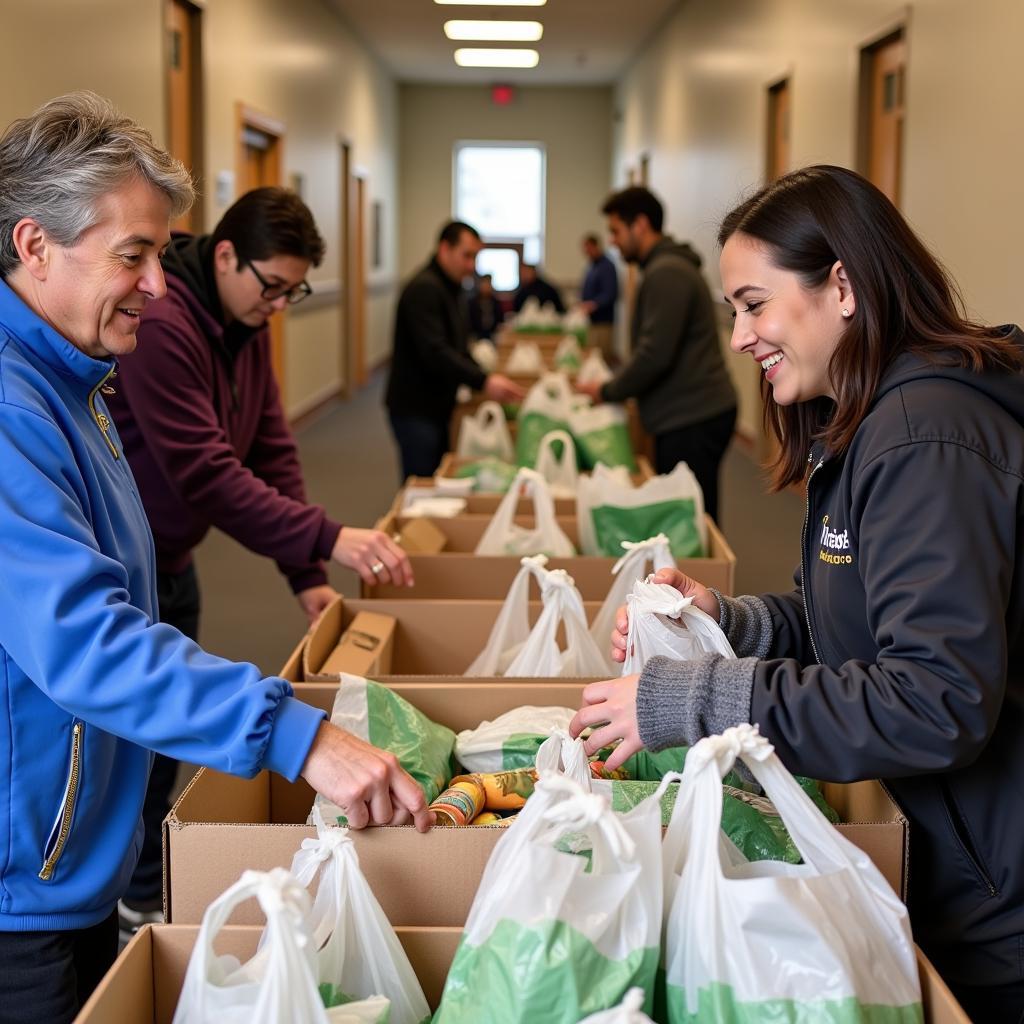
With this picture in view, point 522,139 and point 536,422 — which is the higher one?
point 522,139

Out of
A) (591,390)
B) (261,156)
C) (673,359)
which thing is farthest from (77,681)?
(261,156)

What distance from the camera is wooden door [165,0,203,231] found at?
674 centimetres

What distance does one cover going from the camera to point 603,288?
12859mm

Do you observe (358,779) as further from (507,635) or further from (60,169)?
(507,635)

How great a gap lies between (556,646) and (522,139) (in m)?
17.3

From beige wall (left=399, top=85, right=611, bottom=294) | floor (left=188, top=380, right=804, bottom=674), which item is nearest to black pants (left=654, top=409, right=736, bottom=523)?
floor (left=188, top=380, right=804, bottom=674)

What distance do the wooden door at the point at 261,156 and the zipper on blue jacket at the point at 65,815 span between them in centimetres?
705

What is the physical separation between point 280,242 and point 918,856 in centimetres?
165

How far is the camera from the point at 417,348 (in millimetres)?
5160

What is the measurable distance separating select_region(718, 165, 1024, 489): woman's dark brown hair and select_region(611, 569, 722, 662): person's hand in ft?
1.16

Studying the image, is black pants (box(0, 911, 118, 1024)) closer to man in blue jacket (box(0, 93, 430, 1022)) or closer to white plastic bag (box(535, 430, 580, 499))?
man in blue jacket (box(0, 93, 430, 1022))

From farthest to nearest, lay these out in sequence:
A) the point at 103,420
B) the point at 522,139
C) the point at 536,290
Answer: the point at 522,139 < the point at 536,290 < the point at 103,420

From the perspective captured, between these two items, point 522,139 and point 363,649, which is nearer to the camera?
point 363,649

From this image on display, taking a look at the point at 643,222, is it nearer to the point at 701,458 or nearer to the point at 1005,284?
the point at 701,458
